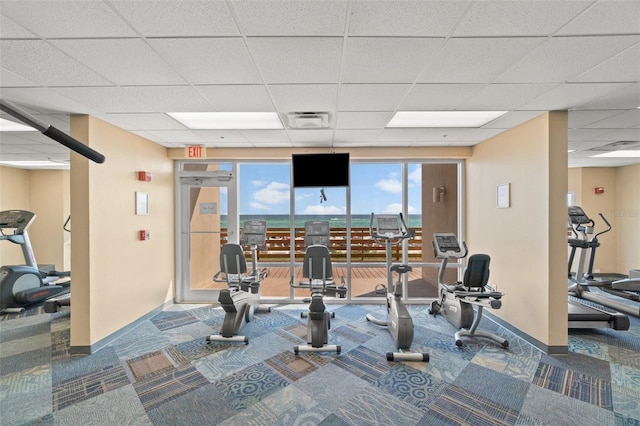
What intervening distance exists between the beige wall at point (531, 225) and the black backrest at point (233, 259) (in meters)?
3.76

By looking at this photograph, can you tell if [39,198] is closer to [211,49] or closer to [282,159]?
[282,159]

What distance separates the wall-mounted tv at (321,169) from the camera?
14.6 feet

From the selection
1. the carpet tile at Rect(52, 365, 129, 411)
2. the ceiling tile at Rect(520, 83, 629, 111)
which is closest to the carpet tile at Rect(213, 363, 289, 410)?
the carpet tile at Rect(52, 365, 129, 411)

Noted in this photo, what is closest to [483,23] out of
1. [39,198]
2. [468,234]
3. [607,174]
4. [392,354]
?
[392,354]

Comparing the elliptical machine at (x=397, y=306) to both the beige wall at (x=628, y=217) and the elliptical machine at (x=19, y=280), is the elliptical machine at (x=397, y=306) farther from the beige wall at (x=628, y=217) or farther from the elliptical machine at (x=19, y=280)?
the beige wall at (x=628, y=217)

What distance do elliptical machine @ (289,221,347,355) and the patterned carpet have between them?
0.14 metres

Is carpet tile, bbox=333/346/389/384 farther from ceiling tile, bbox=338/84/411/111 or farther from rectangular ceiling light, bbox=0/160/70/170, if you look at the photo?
rectangular ceiling light, bbox=0/160/70/170

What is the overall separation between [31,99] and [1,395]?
280 centimetres

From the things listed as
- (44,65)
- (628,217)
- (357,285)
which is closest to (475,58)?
(44,65)

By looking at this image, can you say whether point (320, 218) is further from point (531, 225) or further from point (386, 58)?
point (386, 58)

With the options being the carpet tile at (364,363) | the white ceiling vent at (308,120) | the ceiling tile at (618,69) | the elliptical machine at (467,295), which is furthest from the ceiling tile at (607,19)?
the carpet tile at (364,363)

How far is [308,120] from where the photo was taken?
324 cm

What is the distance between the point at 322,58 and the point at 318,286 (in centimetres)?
267

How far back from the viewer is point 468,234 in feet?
15.7
